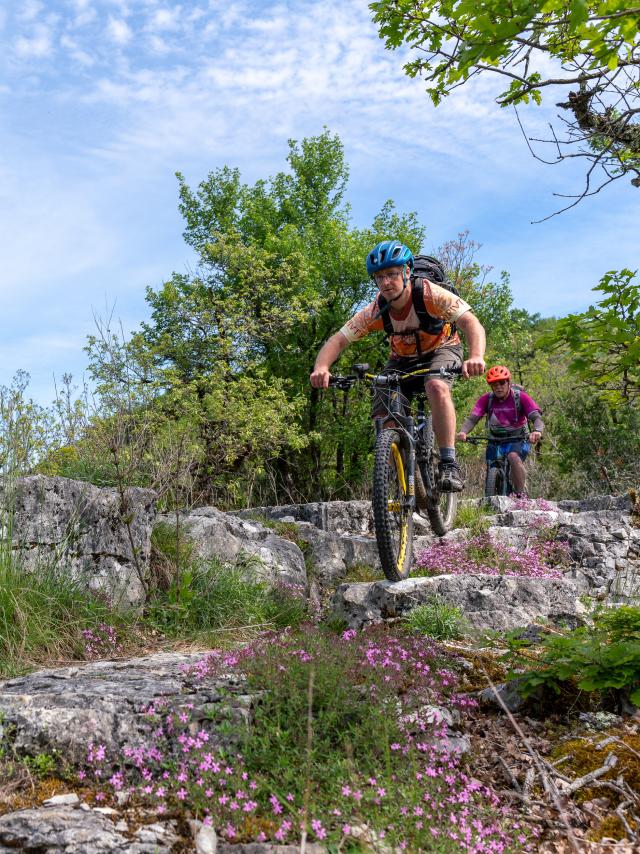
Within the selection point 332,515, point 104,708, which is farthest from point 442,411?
point 332,515

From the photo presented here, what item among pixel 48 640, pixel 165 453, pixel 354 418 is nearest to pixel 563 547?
pixel 165 453

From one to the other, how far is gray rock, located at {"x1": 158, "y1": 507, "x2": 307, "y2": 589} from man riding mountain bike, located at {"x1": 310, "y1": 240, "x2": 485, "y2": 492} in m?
1.87

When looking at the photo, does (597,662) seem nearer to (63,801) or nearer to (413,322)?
(63,801)

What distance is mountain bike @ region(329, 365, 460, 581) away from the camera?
5820mm

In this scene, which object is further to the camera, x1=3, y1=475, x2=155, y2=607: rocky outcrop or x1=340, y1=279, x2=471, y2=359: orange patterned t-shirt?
x1=340, y1=279, x2=471, y2=359: orange patterned t-shirt

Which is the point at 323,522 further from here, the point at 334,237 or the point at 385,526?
the point at 334,237

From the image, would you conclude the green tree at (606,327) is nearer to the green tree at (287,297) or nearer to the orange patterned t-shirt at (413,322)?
the orange patterned t-shirt at (413,322)

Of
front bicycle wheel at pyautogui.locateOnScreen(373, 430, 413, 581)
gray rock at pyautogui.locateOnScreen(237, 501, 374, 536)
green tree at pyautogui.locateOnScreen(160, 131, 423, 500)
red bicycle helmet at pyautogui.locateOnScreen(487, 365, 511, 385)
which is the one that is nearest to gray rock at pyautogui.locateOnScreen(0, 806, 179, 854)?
front bicycle wheel at pyautogui.locateOnScreen(373, 430, 413, 581)

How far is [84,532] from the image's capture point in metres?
5.87

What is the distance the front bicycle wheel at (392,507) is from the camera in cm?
577

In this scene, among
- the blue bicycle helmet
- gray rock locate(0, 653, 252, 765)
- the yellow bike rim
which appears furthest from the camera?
the yellow bike rim

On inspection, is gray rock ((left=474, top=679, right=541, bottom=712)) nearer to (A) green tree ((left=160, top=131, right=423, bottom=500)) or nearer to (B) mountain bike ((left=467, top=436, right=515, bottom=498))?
(B) mountain bike ((left=467, top=436, right=515, bottom=498))

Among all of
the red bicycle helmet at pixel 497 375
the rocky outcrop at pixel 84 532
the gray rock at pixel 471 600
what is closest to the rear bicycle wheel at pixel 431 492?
the gray rock at pixel 471 600

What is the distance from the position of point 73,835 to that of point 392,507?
12.8ft
